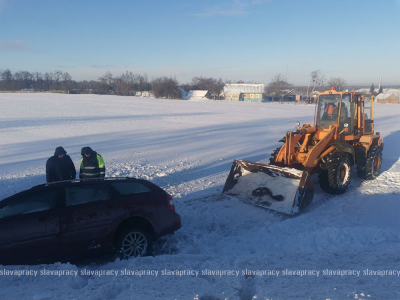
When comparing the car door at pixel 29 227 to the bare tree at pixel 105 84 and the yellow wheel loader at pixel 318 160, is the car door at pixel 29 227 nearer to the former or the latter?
the yellow wheel loader at pixel 318 160

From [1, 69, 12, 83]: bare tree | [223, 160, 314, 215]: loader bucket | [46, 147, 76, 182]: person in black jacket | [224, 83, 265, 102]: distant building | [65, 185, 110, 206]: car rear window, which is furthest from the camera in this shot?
[1, 69, 12, 83]: bare tree

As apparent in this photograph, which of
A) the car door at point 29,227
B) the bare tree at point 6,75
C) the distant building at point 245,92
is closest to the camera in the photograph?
the car door at point 29,227

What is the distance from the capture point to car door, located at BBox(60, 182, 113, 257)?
472cm

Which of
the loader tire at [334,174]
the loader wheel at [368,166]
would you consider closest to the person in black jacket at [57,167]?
the loader tire at [334,174]

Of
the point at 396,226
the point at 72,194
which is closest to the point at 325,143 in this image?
the point at 396,226

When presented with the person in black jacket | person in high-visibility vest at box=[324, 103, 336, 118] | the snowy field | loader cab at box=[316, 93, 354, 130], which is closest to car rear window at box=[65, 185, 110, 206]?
the snowy field

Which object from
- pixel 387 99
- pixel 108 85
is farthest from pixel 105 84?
pixel 387 99

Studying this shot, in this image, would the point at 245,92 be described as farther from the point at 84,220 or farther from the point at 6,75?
the point at 84,220

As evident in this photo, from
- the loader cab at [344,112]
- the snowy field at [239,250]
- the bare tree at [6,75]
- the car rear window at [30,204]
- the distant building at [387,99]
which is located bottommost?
the snowy field at [239,250]

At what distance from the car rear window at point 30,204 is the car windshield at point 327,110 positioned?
332 inches

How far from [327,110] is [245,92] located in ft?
295

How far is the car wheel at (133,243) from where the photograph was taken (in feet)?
16.4

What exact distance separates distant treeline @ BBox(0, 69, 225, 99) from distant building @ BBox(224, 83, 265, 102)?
17.5 ft

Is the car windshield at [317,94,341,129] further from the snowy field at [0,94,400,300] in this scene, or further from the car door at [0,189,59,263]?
the car door at [0,189,59,263]
